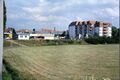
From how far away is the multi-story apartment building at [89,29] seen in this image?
135500 mm

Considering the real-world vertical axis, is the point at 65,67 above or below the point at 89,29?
below

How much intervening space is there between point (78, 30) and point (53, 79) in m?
133

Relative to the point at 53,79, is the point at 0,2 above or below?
above

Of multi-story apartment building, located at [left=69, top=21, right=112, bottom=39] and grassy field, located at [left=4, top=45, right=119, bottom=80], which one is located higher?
multi-story apartment building, located at [left=69, top=21, right=112, bottom=39]

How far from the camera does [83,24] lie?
145m

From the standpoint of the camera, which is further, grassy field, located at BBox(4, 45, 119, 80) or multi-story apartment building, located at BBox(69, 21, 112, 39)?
multi-story apartment building, located at BBox(69, 21, 112, 39)

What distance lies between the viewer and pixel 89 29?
140m

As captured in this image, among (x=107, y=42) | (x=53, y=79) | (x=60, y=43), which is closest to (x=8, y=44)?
(x=60, y=43)

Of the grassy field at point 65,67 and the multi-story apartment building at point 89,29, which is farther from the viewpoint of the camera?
the multi-story apartment building at point 89,29

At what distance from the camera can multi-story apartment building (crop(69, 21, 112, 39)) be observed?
136 metres

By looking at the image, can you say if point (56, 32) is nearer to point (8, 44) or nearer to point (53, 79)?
point (8, 44)

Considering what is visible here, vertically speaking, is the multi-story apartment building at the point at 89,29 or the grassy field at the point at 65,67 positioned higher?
the multi-story apartment building at the point at 89,29

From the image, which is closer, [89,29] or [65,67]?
[65,67]

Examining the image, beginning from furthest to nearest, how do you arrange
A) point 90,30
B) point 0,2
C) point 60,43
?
1. point 90,30
2. point 60,43
3. point 0,2
